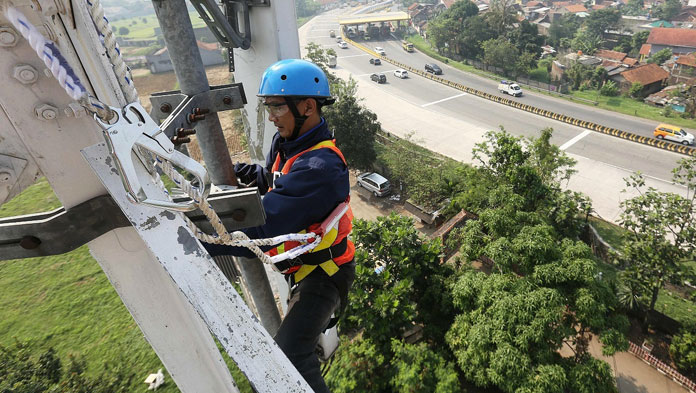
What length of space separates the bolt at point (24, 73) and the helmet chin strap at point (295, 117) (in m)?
1.33

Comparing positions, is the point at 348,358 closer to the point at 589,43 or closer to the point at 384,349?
the point at 384,349

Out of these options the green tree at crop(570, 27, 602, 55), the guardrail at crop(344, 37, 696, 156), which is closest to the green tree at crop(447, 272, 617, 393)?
the guardrail at crop(344, 37, 696, 156)

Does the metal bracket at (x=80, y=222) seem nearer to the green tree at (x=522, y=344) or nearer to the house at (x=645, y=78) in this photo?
the green tree at (x=522, y=344)

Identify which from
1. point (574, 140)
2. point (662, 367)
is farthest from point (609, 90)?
point (662, 367)

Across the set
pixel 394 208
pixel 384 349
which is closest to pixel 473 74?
pixel 394 208

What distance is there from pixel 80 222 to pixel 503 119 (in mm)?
24182

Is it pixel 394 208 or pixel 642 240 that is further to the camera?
pixel 394 208

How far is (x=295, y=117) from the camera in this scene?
2.19m

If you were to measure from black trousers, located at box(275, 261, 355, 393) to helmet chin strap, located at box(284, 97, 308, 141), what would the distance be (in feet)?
2.87

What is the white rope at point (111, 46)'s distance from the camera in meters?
0.95

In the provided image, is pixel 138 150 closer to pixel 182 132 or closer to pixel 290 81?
Answer: pixel 182 132

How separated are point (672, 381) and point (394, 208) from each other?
8.85 m

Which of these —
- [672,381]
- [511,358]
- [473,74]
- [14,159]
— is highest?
[14,159]

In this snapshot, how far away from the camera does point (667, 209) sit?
873 cm
